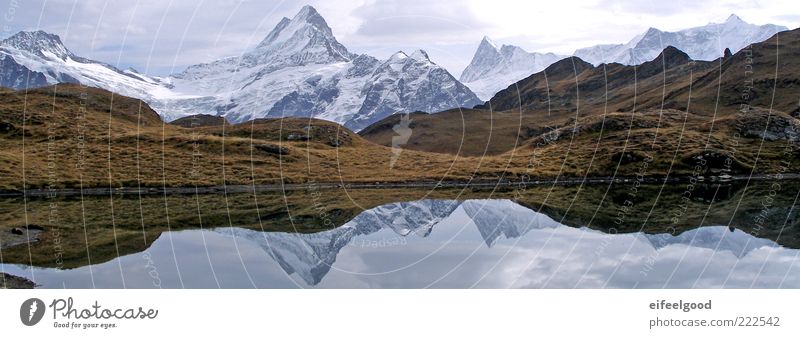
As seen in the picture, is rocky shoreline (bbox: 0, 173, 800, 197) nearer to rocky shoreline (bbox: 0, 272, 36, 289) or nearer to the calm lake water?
the calm lake water

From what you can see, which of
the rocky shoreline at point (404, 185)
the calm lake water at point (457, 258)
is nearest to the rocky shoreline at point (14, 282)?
the calm lake water at point (457, 258)

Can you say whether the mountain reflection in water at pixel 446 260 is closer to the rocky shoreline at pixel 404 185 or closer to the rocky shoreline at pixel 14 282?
the rocky shoreline at pixel 14 282

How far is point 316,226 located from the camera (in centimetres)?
8119

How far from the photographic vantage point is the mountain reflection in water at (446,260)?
46.1m

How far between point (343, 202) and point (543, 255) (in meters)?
58.2

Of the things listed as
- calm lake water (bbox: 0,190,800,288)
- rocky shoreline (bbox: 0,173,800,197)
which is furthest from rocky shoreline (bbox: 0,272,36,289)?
rocky shoreline (bbox: 0,173,800,197)

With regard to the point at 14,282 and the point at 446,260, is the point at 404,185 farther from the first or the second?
the point at 14,282

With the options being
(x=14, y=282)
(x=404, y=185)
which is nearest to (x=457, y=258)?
(x=14, y=282)

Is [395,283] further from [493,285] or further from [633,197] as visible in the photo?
[633,197]

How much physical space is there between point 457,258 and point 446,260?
1.18 metres

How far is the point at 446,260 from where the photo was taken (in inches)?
2147

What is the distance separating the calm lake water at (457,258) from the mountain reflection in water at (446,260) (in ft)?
0.30

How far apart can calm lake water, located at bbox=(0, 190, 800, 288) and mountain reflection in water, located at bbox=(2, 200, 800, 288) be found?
3.6 inches

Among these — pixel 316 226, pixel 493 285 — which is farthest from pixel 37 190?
pixel 493 285
